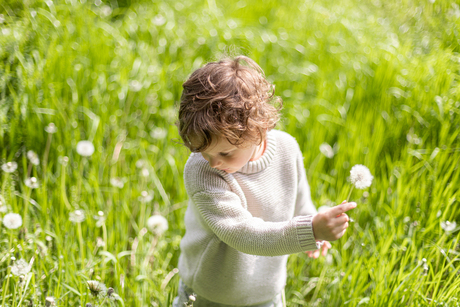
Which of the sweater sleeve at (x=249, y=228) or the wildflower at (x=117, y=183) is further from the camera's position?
the wildflower at (x=117, y=183)

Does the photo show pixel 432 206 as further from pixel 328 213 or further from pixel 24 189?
pixel 24 189

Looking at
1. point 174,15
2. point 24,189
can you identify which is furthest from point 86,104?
point 174,15

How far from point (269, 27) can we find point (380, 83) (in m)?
1.35

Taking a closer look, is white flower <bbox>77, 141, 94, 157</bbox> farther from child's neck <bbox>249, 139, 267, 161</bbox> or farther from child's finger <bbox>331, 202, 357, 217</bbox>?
child's finger <bbox>331, 202, 357, 217</bbox>

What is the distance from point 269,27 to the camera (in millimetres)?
3803

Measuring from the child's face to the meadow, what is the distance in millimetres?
479

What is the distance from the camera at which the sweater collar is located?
1.34 metres

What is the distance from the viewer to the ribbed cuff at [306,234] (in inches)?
45.7

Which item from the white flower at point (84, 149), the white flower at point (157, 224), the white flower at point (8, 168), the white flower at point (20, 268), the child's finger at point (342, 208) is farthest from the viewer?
the white flower at point (84, 149)

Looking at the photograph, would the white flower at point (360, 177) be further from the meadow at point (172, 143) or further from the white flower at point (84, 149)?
the white flower at point (84, 149)

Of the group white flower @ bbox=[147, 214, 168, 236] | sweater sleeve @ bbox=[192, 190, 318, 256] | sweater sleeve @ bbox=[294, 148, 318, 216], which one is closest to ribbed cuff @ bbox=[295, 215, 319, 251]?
sweater sleeve @ bbox=[192, 190, 318, 256]

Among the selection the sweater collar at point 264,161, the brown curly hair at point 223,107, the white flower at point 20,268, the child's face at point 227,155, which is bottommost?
the white flower at point 20,268

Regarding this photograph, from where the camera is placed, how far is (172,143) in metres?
2.54

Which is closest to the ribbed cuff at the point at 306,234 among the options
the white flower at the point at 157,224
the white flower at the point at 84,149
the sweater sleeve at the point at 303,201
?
the sweater sleeve at the point at 303,201
